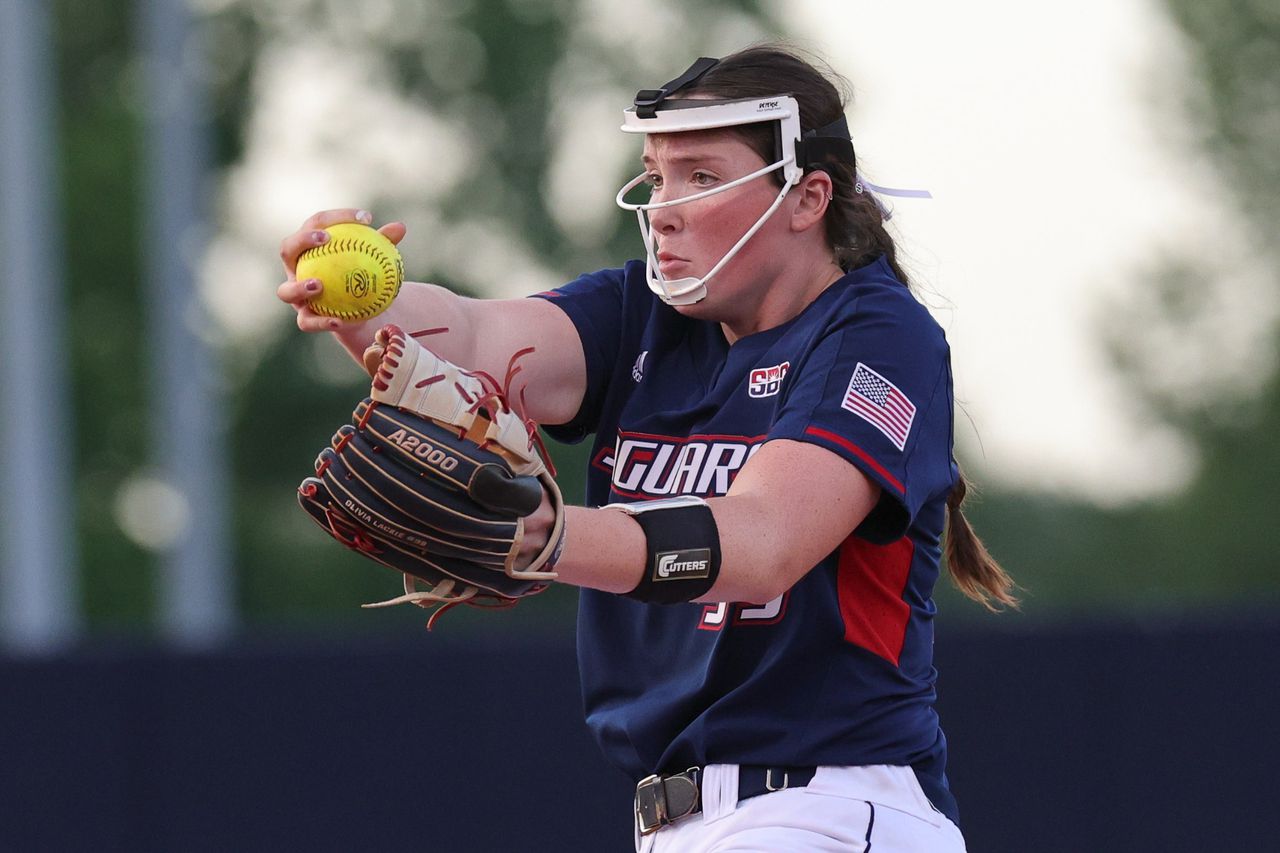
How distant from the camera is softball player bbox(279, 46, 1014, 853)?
353cm

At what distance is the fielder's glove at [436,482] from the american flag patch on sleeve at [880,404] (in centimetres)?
62

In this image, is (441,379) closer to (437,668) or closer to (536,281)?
(437,668)

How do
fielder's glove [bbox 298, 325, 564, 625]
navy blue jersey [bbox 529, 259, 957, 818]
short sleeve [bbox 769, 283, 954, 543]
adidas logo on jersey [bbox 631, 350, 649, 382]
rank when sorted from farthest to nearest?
adidas logo on jersey [bbox 631, 350, 649, 382] → navy blue jersey [bbox 529, 259, 957, 818] → short sleeve [bbox 769, 283, 954, 543] → fielder's glove [bbox 298, 325, 564, 625]

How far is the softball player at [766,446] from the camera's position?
353 cm

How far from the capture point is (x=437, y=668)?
26.0 ft

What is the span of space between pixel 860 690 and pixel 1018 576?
2603cm

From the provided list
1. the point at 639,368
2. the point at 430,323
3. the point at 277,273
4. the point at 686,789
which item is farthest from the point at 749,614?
the point at 277,273

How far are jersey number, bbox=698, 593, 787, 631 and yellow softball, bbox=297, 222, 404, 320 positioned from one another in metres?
0.94

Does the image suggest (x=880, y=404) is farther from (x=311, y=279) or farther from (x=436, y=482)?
(x=311, y=279)

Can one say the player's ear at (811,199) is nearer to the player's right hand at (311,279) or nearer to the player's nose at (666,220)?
the player's nose at (666,220)

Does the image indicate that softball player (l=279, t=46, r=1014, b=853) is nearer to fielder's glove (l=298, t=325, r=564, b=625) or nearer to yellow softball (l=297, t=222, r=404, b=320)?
yellow softball (l=297, t=222, r=404, b=320)

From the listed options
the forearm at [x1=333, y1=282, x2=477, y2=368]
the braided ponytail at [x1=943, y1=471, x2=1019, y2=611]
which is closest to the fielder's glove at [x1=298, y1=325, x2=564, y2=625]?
the forearm at [x1=333, y1=282, x2=477, y2=368]

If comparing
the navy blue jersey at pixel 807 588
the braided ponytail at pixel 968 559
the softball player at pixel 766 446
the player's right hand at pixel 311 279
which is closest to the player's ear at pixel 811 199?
the softball player at pixel 766 446

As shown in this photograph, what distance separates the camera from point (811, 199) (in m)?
3.93
